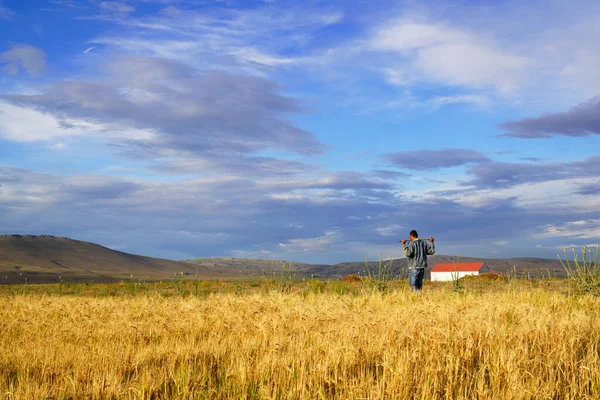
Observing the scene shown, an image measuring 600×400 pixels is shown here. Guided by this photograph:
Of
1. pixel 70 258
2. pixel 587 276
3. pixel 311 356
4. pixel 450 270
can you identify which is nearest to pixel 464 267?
pixel 450 270

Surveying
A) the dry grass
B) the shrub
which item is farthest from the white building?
the dry grass

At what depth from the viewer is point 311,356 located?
276 inches

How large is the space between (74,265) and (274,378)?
556 feet

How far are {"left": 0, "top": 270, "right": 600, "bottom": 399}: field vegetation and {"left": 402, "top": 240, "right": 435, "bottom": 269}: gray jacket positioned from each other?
18.7 ft

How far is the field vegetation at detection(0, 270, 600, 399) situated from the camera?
237 inches

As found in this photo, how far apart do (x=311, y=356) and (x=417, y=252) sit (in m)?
9.93

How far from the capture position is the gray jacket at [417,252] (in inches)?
640

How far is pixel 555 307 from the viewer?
12000 millimetres

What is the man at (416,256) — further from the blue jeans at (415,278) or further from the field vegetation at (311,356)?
the field vegetation at (311,356)

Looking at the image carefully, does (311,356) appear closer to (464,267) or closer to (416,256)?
(416,256)

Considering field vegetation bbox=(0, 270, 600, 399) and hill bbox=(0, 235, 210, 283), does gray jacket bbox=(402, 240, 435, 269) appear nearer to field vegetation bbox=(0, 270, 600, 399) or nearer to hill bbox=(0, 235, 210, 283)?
field vegetation bbox=(0, 270, 600, 399)

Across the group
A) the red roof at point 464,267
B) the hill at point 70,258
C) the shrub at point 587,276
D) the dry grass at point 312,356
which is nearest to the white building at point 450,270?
the red roof at point 464,267

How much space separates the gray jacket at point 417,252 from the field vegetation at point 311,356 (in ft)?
18.7

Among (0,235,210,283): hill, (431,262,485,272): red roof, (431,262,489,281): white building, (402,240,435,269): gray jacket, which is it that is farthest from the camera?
(0,235,210,283): hill
